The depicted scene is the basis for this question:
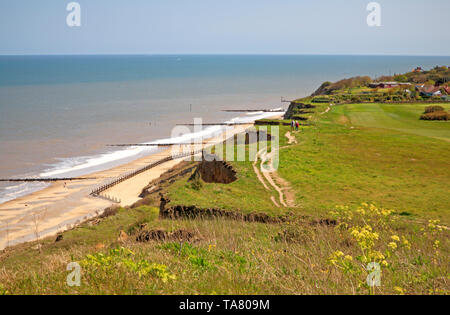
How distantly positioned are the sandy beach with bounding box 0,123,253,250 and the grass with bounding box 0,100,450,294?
6.36 metres

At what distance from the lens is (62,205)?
33.8 meters

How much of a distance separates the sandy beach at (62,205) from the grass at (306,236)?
6356 millimetres

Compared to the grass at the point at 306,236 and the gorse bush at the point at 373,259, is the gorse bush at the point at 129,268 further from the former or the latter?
the gorse bush at the point at 373,259

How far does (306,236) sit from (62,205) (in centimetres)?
2828

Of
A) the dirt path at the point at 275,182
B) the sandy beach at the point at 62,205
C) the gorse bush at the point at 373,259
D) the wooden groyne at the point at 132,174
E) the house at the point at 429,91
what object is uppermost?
the house at the point at 429,91

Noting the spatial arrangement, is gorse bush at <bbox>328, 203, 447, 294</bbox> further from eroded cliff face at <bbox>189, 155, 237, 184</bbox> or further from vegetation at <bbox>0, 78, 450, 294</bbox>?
eroded cliff face at <bbox>189, 155, 237, 184</bbox>

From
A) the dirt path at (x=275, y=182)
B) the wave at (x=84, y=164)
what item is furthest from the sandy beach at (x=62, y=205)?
the dirt path at (x=275, y=182)

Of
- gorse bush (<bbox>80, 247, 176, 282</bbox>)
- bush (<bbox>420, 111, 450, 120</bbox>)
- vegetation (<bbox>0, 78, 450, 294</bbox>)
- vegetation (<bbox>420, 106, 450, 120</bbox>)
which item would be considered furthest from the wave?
bush (<bbox>420, 111, 450, 120</bbox>)

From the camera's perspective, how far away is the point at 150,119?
82438mm

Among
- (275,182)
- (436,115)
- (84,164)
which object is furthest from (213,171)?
(436,115)

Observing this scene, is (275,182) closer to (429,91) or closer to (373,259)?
(373,259)

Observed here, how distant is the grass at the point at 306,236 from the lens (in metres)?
6.29
